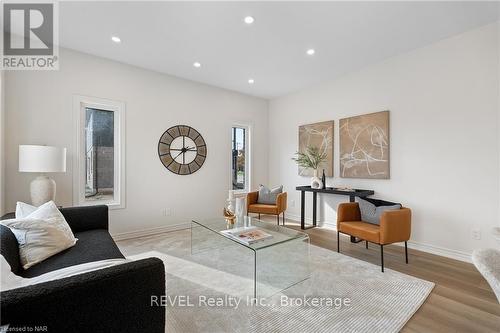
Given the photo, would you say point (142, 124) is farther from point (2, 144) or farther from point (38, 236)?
point (38, 236)

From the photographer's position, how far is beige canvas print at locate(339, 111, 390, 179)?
3.59 meters

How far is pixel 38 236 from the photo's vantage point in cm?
182

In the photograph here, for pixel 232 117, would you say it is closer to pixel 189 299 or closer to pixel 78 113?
pixel 78 113

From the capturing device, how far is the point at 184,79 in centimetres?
439

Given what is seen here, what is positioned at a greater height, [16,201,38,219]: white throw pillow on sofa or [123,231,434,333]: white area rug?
[16,201,38,219]: white throw pillow on sofa

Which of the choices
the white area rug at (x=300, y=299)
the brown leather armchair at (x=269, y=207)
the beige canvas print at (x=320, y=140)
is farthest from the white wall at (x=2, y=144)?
the beige canvas print at (x=320, y=140)

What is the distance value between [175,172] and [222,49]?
2242mm

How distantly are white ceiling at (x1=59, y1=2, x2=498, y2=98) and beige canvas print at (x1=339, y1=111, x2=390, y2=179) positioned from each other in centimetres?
92

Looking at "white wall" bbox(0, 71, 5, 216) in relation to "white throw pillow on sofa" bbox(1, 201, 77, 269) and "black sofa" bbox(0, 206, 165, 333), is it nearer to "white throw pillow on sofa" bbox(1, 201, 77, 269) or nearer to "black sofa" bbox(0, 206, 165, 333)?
"white throw pillow on sofa" bbox(1, 201, 77, 269)

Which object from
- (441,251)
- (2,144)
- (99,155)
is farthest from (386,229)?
(2,144)

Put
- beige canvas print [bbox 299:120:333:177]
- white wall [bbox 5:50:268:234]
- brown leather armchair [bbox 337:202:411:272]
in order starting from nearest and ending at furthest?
1. brown leather armchair [bbox 337:202:411:272]
2. white wall [bbox 5:50:268:234]
3. beige canvas print [bbox 299:120:333:177]

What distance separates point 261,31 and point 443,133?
2.68 m

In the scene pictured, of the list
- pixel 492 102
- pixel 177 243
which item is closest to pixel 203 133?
pixel 177 243

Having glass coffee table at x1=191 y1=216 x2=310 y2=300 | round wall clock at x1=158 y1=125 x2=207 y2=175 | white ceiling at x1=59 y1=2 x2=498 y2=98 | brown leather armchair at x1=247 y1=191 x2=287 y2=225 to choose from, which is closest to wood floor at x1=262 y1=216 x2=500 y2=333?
glass coffee table at x1=191 y1=216 x2=310 y2=300
